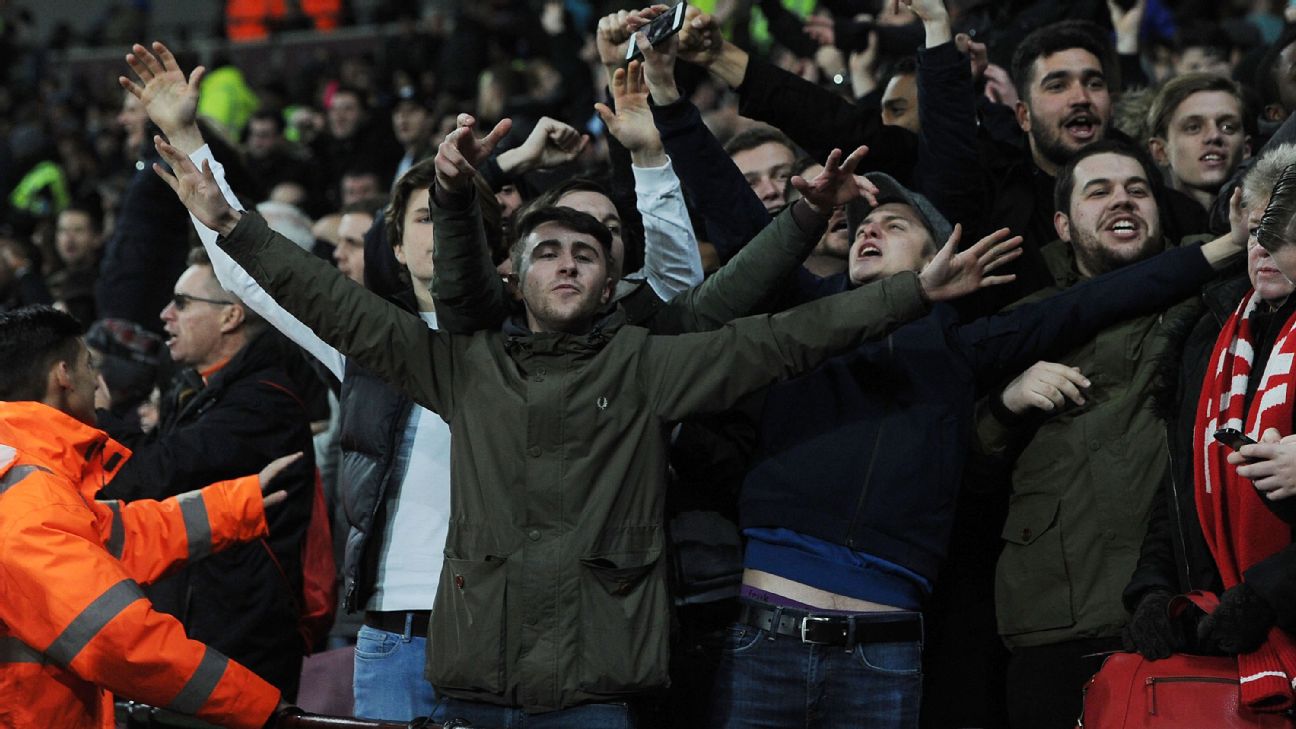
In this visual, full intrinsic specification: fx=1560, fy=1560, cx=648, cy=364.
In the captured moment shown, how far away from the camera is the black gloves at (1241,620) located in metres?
2.99

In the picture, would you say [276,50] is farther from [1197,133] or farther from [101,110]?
[1197,133]

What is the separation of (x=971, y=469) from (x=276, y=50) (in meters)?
14.3

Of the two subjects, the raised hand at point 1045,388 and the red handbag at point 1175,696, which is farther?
the raised hand at point 1045,388

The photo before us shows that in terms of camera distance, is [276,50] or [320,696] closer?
[320,696]

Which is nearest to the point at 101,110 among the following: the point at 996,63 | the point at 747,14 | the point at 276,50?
the point at 276,50

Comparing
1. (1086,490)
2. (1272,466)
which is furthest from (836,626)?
(1272,466)

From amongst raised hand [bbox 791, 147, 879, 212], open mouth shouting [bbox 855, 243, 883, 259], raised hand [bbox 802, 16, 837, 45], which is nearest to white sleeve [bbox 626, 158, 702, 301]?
open mouth shouting [bbox 855, 243, 883, 259]

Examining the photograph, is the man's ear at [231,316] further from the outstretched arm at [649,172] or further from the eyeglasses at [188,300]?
the outstretched arm at [649,172]

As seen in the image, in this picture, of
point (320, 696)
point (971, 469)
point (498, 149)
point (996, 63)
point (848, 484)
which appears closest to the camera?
point (848, 484)

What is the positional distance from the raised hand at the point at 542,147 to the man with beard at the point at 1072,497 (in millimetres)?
1356

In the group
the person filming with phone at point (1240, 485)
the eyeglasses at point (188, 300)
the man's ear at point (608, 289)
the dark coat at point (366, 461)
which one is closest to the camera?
the person filming with phone at point (1240, 485)

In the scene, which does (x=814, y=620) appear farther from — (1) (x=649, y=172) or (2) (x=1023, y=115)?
(2) (x=1023, y=115)

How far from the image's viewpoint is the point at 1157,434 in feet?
12.3

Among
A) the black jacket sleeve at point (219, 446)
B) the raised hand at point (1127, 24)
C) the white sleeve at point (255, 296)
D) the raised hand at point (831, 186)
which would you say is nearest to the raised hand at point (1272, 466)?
the raised hand at point (831, 186)
